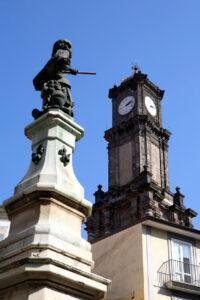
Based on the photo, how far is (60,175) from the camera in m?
6.80

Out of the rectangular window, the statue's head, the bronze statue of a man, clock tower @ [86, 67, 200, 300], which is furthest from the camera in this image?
the rectangular window

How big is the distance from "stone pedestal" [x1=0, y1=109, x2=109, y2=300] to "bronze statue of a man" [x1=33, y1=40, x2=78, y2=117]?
0.29 metres

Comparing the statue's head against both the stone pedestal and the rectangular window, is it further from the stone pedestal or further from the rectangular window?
the rectangular window

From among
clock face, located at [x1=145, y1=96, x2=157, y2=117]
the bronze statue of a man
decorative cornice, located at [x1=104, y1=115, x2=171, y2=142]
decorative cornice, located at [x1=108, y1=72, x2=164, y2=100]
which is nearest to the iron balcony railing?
the bronze statue of a man

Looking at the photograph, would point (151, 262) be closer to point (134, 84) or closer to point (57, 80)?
point (57, 80)

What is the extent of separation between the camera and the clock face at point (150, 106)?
2328 inches

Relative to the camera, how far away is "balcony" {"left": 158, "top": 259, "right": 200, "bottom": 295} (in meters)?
23.0

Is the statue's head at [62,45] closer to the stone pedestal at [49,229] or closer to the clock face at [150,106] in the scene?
the stone pedestal at [49,229]

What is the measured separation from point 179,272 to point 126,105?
36.7m

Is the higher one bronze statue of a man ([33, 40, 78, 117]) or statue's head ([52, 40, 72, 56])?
statue's head ([52, 40, 72, 56])

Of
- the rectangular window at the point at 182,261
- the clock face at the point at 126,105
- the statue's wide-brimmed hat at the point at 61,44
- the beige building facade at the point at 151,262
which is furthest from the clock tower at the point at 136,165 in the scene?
the statue's wide-brimmed hat at the point at 61,44

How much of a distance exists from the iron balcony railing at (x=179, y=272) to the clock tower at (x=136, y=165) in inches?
831

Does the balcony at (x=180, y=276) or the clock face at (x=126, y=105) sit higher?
the clock face at (x=126, y=105)

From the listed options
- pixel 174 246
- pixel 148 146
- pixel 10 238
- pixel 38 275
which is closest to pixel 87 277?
pixel 38 275
